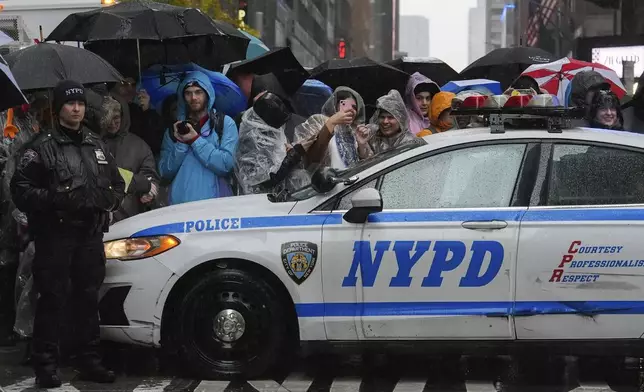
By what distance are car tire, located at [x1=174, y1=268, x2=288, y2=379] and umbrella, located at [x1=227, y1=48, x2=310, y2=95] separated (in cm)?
411

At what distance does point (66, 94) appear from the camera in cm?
646

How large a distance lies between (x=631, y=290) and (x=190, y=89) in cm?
397

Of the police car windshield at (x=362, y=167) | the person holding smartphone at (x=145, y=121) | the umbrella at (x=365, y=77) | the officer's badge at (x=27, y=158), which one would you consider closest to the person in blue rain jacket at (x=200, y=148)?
the person holding smartphone at (x=145, y=121)

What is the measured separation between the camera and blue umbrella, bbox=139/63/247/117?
955 centimetres

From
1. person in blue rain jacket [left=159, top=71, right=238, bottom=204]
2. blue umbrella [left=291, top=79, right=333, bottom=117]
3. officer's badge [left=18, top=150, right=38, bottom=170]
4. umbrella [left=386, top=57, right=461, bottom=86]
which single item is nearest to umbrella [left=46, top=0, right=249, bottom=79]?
person in blue rain jacket [left=159, top=71, right=238, bottom=204]

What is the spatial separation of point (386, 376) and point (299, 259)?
1045 millimetres

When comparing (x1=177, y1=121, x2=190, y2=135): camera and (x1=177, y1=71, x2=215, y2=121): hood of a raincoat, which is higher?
(x1=177, y1=71, x2=215, y2=121): hood of a raincoat

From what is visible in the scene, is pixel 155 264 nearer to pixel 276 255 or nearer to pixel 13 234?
pixel 276 255

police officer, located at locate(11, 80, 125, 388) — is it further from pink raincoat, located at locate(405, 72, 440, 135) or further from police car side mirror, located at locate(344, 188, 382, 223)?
pink raincoat, located at locate(405, 72, 440, 135)

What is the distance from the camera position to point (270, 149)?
8.41 metres

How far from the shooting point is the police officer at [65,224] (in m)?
6.39

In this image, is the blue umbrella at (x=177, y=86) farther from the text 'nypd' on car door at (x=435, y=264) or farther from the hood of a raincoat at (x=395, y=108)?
the text 'nypd' on car door at (x=435, y=264)

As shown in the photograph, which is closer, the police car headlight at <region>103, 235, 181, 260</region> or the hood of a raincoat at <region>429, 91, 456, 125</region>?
the police car headlight at <region>103, 235, 181, 260</region>

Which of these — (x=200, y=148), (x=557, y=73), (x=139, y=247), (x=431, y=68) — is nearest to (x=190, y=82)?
(x=200, y=148)
